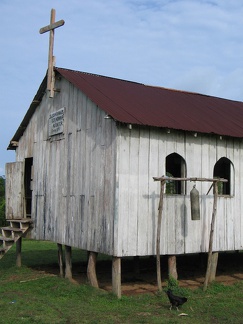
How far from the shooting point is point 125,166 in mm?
12805

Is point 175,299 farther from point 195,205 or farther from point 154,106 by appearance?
point 154,106

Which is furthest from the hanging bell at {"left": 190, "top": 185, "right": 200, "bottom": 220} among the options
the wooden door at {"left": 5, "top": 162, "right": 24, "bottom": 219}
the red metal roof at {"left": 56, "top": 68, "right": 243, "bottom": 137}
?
the wooden door at {"left": 5, "top": 162, "right": 24, "bottom": 219}

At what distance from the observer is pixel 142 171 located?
13.1m

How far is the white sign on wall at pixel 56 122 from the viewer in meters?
15.7

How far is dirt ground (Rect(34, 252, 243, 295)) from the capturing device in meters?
14.9

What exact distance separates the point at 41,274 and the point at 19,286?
2.28 metres

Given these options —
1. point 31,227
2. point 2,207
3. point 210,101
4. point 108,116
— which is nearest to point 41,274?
point 31,227

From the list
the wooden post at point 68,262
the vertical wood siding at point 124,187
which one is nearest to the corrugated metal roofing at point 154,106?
the vertical wood siding at point 124,187

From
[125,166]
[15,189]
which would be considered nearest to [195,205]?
[125,166]

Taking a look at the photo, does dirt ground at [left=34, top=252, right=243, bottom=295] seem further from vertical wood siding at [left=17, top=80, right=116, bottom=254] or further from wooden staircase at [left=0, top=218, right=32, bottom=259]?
wooden staircase at [left=0, top=218, right=32, bottom=259]

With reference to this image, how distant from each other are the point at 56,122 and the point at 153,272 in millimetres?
6771

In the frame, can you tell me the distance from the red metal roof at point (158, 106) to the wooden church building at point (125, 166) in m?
0.05

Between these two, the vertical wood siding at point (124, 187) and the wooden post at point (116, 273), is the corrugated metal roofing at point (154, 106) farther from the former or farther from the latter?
the wooden post at point (116, 273)

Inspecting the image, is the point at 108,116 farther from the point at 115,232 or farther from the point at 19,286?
the point at 19,286
